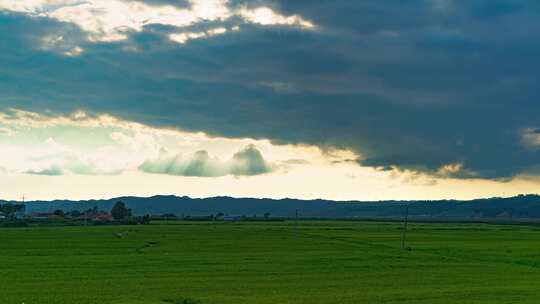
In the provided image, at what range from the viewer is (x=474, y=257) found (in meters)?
65.1

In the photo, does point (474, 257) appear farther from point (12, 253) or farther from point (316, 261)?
point (12, 253)

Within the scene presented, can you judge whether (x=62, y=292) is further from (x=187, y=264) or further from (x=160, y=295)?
(x=187, y=264)

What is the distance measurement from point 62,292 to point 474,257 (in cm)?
4527

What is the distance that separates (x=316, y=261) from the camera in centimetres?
5484

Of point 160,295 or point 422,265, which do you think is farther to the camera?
point 422,265

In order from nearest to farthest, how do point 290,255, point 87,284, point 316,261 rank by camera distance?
Answer: point 87,284, point 316,261, point 290,255

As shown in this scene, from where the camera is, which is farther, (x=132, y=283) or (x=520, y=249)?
(x=520, y=249)

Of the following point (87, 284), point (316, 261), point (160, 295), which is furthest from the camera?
point (316, 261)

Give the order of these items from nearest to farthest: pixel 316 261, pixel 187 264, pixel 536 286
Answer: pixel 536 286, pixel 187 264, pixel 316 261

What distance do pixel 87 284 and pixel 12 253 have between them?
95.0ft

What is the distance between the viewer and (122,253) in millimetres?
62219

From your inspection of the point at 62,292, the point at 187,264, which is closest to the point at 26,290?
the point at 62,292

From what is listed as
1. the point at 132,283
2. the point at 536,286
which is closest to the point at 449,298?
the point at 536,286

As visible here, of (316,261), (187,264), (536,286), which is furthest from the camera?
(316,261)
